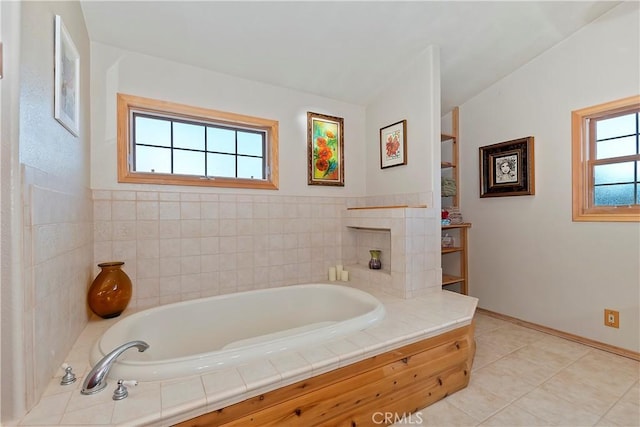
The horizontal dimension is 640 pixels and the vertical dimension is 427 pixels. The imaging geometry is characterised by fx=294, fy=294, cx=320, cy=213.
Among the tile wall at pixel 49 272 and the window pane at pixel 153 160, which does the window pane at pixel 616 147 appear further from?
the tile wall at pixel 49 272

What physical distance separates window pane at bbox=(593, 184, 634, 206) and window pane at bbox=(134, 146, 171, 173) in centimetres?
346

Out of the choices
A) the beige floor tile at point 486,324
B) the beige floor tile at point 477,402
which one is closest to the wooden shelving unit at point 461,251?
the beige floor tile at point 486,324

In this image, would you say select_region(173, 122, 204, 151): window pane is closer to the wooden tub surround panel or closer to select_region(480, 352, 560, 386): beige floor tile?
the wooden tub surround panel

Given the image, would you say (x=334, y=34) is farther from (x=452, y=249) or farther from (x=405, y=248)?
(x=452, y=249)

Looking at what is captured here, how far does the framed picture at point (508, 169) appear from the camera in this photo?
276cm

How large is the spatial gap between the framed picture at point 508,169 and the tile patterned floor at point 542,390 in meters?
1.39

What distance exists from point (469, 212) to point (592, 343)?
4.95 ft

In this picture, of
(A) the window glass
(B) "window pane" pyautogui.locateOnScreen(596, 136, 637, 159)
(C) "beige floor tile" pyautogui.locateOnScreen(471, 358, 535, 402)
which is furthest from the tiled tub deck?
(B) "window pane" pyautogui.locateOnScreen(596, 136, 637, 159)

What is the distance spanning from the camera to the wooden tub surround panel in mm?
1129

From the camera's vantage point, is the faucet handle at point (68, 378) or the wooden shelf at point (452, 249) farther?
the wooden shelf at point (452, 249)

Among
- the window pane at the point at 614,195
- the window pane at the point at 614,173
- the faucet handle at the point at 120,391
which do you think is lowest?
the faucet handle at the point at 120,391

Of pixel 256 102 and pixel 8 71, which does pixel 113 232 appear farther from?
pixel 256 102

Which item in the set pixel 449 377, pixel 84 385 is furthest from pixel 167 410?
pixel 449 377

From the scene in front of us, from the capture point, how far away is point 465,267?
10.7ft
